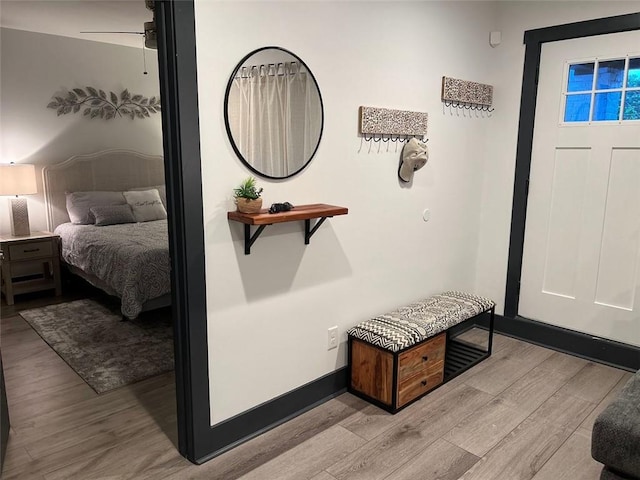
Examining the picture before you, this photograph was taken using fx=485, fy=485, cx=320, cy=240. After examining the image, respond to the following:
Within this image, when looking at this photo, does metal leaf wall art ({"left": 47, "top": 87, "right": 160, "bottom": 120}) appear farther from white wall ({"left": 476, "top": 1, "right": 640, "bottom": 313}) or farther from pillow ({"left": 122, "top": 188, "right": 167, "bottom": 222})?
white wall ({"left": 476, "top": 1, "right": 640, "bottom": 313})

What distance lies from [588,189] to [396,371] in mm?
1850

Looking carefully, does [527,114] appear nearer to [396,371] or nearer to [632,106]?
[632,106]

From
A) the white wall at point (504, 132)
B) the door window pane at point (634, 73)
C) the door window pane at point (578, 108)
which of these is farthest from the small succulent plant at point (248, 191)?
the door window pane at point (634, 73)

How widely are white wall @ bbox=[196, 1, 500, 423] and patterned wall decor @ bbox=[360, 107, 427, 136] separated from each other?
5cm

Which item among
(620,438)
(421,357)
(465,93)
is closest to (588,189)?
(465,93)

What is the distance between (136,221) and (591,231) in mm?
4276

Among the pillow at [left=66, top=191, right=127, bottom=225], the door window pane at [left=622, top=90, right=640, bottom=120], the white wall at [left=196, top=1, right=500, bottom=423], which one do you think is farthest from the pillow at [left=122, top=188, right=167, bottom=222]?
the door window pane at [left=622, top=90, right=640, bottom=120]

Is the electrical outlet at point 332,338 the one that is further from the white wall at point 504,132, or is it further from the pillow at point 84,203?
the pillow at point 84,203

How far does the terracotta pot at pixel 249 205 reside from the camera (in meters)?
2.08

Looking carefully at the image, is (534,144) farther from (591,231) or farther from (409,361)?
(409,361)

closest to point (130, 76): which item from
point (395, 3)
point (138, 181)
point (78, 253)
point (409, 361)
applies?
point (138, 181)

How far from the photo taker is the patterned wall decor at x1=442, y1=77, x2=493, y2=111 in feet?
10.3

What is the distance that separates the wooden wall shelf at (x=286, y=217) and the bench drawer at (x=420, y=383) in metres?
0.96

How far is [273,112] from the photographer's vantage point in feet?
7.32
